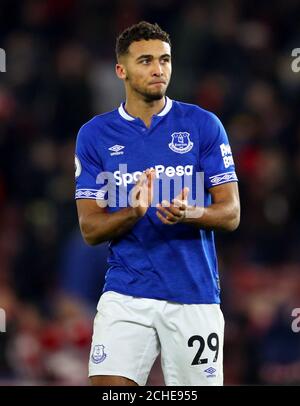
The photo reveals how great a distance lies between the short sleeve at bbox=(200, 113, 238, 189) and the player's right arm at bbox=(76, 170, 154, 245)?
0.33 m

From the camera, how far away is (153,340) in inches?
209

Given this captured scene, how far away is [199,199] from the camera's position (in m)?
5.34

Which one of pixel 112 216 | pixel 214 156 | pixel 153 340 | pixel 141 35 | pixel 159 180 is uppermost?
pixel 141 35

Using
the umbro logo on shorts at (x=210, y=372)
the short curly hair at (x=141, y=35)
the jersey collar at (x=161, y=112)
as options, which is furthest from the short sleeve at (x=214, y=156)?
the umbro logo on shorts at (x=210, y=372)

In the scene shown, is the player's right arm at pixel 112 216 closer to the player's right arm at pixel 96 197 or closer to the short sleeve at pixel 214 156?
the player's right arm at pixel 96 197

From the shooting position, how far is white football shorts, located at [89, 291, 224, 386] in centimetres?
523

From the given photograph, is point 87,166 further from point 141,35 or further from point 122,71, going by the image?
point 141,35

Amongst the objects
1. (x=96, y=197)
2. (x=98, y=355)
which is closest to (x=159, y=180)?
(x=96, y=197)

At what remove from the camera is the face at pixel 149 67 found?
532 cm

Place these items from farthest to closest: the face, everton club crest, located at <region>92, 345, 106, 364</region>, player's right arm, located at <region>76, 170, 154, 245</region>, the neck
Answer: the neck
the face
everton club crest, located at <region>92, 345, 106, 364</region>
player's right arm, located at <region>76, 170, 154, 245</region>

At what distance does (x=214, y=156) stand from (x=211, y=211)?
1.06ft

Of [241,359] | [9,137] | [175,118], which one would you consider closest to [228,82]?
[9,137]

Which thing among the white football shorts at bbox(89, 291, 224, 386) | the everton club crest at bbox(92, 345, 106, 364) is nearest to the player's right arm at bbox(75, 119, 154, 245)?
the white football shorts at bbox(89, 291, 224, 386)

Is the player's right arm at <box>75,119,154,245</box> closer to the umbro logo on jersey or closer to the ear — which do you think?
the umbro logo on jersey
